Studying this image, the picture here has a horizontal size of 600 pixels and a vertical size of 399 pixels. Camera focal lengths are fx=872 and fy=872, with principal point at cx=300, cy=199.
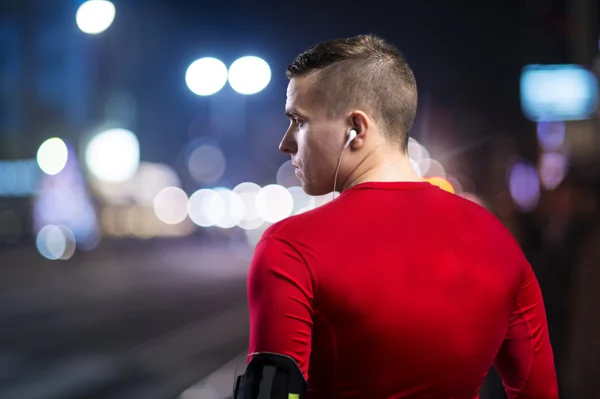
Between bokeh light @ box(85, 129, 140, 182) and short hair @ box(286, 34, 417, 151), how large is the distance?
242 feet

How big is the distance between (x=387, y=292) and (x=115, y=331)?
13.4 metres

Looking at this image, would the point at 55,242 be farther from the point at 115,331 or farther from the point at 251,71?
the point at 251,71

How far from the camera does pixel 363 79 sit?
1998mm

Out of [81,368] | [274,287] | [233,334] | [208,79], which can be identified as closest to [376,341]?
[274,287]

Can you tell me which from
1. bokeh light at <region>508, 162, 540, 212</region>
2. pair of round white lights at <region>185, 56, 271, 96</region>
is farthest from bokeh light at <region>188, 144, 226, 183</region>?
pair of round white lights at <region>185, 56, 271, 96</region>

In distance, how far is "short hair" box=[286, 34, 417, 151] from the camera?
1.98 meters

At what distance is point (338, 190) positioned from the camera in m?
2.08

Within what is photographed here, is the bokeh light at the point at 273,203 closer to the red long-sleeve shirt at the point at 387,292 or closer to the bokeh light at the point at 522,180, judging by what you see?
the bokeh light at the point at 522,180

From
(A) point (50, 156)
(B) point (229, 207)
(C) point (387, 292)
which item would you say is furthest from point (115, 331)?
(B) point (229, 207)

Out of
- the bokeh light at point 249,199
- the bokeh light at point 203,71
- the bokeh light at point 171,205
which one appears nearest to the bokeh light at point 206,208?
the bokeh light at point 171,205

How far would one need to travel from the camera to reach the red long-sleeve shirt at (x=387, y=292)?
1.78m

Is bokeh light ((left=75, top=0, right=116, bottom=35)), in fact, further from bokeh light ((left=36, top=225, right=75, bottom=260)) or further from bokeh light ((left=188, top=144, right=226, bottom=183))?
bokeh light ((left=188, top=144, right=226, bottom=183))

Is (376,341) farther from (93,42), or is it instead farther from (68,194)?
(93,42)

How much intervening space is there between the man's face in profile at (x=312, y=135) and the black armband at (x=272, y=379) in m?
0.47
